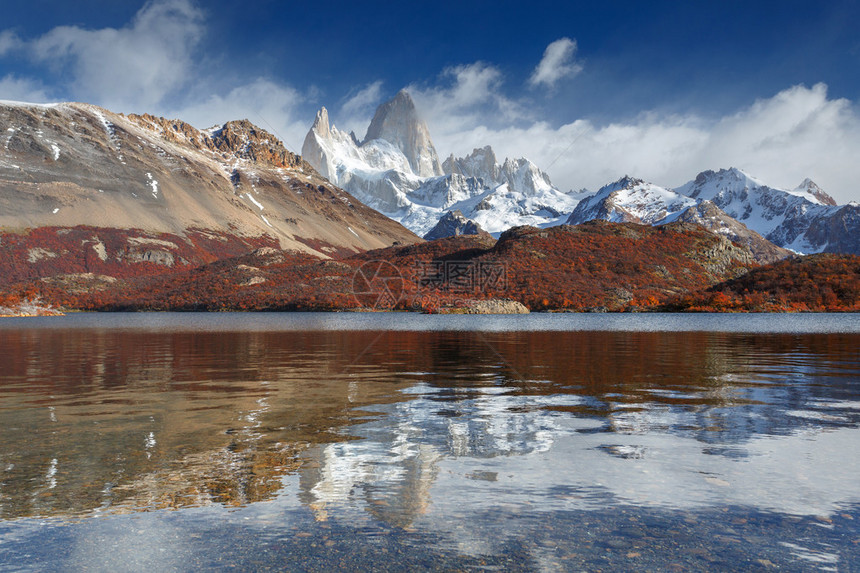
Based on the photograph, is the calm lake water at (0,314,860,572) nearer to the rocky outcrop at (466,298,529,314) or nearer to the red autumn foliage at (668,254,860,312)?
the rocky outcrop at (466,298,529,314)

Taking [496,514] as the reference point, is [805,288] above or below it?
above

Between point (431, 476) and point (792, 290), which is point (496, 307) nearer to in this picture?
point (792, 290)

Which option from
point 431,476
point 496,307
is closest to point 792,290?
point 496,307

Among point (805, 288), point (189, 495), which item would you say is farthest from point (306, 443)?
point (805, 288)

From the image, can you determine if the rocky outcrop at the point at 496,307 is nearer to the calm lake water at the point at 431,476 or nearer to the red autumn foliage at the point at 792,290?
the red autumn foliage at the point at 792,290

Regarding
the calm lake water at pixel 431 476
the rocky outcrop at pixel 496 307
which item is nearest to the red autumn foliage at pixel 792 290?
the rocky outcrop at pixel 496 307

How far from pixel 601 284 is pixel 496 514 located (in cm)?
18434

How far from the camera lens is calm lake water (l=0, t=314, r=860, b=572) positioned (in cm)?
818

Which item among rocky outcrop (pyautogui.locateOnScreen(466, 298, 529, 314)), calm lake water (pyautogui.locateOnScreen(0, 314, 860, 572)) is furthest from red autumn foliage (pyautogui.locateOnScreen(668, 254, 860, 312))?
calm lake water (pyautogui.locateOnScreen(0, 314, 860, 572))

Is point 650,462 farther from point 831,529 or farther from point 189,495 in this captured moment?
point 189,495

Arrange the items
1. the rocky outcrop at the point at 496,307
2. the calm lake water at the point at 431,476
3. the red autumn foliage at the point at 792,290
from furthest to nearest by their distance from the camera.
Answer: the rocky outcrop at the point at 496,307 < the red autumn foliage at the point at 792,290 < the calm lake water at the point at 431,476

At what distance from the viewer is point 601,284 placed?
18662 centimetres

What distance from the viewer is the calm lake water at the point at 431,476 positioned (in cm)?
818

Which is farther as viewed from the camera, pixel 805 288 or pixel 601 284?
pixel 601 284
